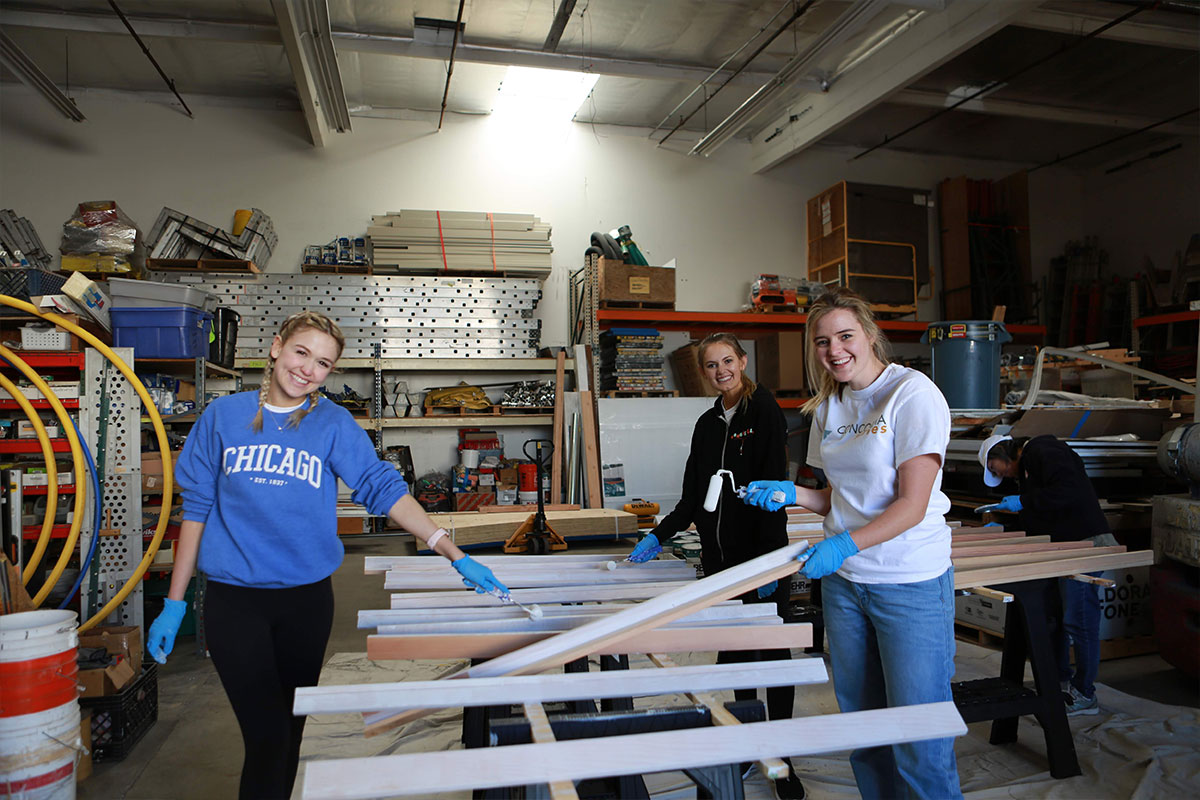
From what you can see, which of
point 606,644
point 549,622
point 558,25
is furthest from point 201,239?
point 606,644

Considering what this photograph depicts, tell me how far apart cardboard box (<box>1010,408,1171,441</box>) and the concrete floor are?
1351 millimetres

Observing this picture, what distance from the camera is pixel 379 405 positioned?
696cm

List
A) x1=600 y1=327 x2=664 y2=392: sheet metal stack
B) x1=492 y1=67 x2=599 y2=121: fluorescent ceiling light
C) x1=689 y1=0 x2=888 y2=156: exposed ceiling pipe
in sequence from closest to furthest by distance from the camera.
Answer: x1=689 y1=0 x2=888 y2=156: exposed ceiling pipe < x1=600 y1=327 x2=664 y2=392: sheet metal stack < x1=492 y1=67 x2=599 y2=121: fluorescent ceiling light

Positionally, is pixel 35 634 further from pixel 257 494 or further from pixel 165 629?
pixel 257 494

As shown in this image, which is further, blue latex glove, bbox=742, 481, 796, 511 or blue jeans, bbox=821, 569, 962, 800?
blue latex glove, bbox=742, 481, 796, 511

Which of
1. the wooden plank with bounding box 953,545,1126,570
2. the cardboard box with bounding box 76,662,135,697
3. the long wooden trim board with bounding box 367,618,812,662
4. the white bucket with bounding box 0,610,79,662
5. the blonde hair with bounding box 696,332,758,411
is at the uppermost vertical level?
the blonde hair with bounding box 696,332,758,411

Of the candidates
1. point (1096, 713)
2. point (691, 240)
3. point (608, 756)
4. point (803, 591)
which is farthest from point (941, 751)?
point (691, 240)

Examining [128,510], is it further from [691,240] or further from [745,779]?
[691,240]

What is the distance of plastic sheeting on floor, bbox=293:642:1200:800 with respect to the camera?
8.31ft

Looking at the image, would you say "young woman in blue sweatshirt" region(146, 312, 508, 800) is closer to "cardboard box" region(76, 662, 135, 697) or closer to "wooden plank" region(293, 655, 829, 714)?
"wooden plank" region(293, 655, 829, 714)

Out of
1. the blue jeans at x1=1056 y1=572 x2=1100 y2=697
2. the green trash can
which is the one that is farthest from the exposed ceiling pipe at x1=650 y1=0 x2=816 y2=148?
the blue jeans at x1=1056 y1=572 x2=1100 y2=697

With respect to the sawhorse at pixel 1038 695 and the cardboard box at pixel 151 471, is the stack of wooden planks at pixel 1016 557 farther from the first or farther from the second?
the cardboard box at pixel 151 471

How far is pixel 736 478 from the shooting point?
2.57 metres

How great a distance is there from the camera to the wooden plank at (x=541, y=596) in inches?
71.4
